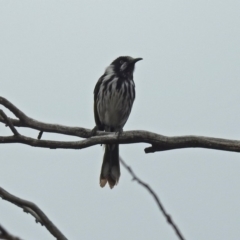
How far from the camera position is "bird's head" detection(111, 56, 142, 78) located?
26.5 feet

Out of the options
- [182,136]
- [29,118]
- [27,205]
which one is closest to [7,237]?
[27,205]

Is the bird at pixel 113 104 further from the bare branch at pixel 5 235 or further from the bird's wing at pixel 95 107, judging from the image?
the bare branch at pixel 5 235

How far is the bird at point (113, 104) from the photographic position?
755 centimetres

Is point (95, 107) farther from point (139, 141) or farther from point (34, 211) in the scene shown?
point (34, 211)

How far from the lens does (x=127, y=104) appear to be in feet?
25.3

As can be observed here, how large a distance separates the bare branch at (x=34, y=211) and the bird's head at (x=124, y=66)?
5.16 m

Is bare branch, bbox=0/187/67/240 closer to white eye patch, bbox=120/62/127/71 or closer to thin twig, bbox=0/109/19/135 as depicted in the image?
thin twig, bbox=0/109/19/135

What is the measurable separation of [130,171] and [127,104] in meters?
5.80

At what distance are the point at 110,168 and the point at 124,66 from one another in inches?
73.5

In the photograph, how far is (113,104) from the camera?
762cm

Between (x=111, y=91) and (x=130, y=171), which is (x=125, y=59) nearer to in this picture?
(x=111, y=91)

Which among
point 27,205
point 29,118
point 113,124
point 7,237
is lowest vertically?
point 7,237

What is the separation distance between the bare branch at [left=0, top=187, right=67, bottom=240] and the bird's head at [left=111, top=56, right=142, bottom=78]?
5159 millimetres

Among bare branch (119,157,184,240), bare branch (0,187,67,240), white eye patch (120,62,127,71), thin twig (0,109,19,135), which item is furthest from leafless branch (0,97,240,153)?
white eye patch (120,62,127,71)
